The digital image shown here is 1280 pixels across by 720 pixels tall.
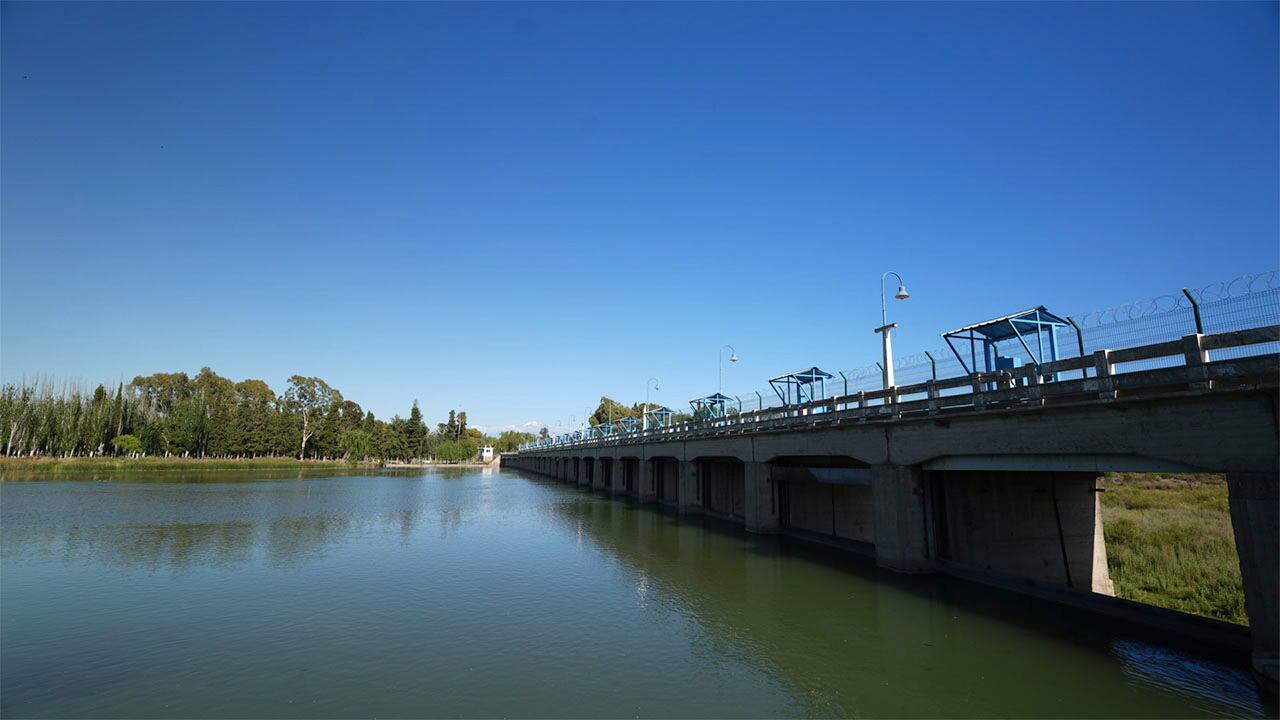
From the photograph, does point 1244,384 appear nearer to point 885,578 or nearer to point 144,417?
point 885,578

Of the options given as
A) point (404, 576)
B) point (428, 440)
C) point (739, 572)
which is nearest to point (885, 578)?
point (739, 572)

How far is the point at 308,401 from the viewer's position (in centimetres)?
15400

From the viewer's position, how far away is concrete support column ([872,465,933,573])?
2205 cm

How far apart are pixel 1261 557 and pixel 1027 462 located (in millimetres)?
6228

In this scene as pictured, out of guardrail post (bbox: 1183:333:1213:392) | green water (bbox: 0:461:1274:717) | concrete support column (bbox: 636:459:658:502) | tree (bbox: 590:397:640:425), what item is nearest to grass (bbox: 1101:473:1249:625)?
green water (bbox: 0:461:1274:717)

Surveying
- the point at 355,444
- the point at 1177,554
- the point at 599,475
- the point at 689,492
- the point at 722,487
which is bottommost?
the point at 1177,554

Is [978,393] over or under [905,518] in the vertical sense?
over

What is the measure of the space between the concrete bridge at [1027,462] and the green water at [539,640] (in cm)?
230

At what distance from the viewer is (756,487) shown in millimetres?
34094

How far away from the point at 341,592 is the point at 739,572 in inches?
598

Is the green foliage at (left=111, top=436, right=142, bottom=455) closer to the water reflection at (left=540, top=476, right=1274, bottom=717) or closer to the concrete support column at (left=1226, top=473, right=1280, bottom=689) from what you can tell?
the water reflection at (left=540, top=476, right=1274, bottom=717)

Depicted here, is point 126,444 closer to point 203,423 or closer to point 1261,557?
point 203,423

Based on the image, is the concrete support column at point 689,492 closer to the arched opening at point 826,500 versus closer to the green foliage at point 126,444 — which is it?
the arched opening at point 826,500

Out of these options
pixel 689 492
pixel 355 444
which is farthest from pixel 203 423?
pixel 689 492
